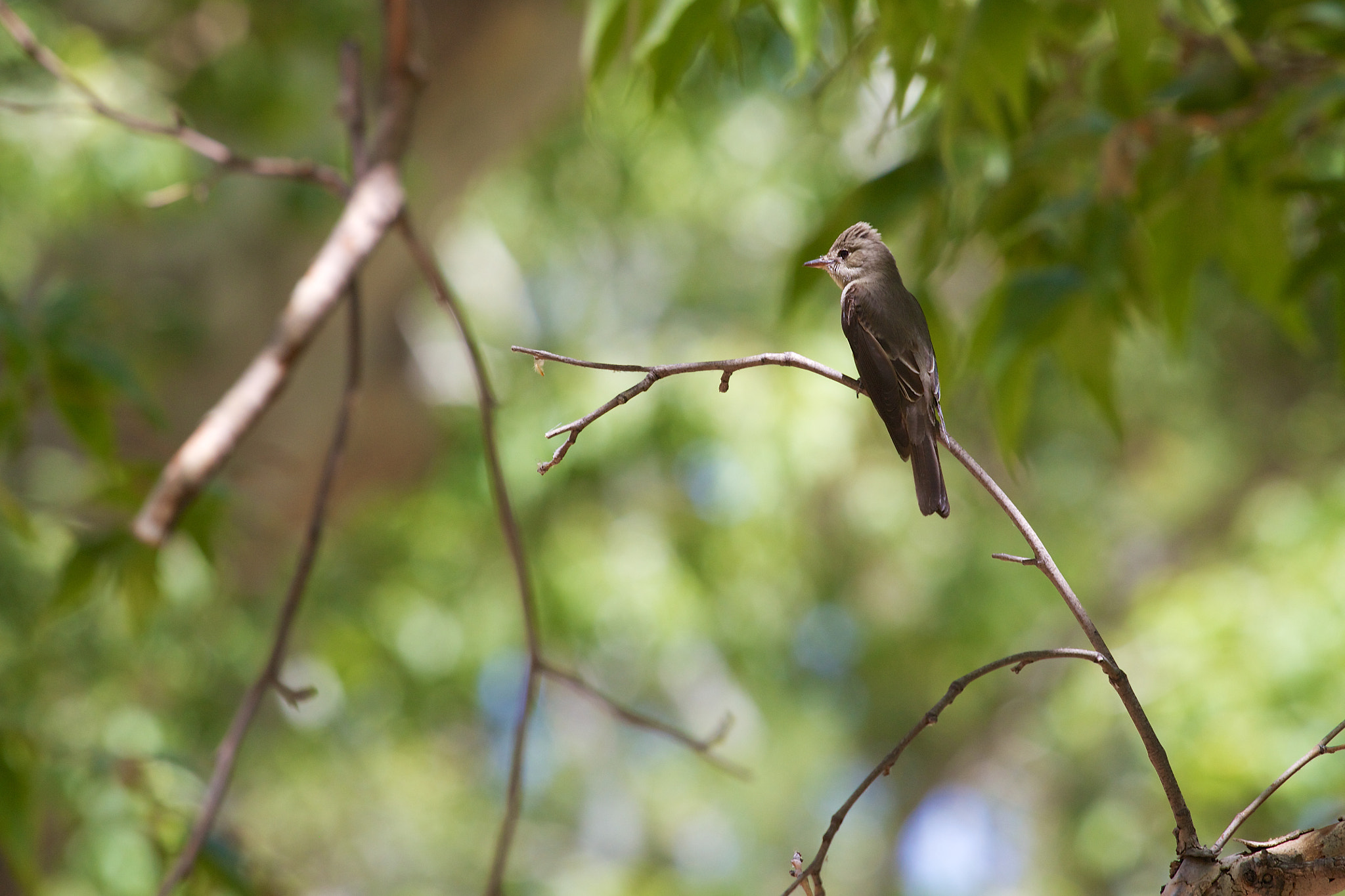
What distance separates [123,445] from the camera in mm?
4031

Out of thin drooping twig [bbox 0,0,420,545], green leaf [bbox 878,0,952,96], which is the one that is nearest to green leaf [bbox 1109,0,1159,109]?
green leaf [bbox 878,0,952,96]

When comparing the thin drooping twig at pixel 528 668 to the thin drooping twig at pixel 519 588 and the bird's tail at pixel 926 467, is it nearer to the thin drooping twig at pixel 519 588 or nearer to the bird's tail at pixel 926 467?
the thin drooping twig at pixel 519 588

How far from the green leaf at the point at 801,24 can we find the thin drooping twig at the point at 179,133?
1.93 feet

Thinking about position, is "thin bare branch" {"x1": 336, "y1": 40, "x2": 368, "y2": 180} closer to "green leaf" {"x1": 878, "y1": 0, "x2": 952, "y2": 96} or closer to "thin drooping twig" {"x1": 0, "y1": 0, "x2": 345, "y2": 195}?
"thin drooping twig" {"x1": 0, "y1": 0, "x2": 345, "y2": 195}

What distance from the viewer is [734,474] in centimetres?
564

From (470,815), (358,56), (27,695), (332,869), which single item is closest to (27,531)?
(358,56)

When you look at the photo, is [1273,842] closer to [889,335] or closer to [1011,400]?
[889,335]

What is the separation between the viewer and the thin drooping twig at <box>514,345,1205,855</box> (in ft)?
1.76

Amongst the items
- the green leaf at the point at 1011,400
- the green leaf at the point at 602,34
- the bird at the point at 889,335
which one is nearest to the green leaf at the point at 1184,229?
the green leaf at the point at 1011,400

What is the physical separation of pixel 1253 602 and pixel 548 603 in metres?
3.18

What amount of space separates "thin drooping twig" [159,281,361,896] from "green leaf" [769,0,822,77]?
59 cm

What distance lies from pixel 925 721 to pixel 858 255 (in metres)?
0.28

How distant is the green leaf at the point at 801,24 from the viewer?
40.7 inches

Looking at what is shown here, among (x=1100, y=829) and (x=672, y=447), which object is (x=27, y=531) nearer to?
(x=672, y=447)
